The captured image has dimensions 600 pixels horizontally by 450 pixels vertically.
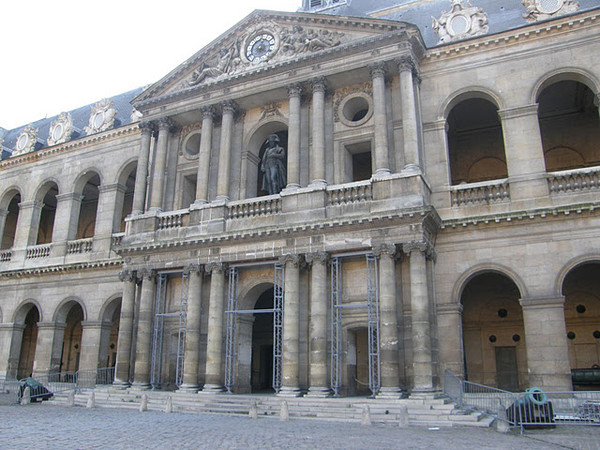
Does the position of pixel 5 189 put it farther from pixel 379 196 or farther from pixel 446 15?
pixel 446 15

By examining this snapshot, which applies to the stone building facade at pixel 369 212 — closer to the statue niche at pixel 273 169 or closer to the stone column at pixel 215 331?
the stone column at pixel 215 331

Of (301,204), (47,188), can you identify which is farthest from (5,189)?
(301,204)

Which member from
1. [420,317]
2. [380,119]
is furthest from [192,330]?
[380,119]

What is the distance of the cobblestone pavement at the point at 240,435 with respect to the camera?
38.4 feet

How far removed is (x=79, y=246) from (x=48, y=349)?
221 inches

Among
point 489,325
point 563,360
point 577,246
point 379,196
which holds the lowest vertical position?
point 563,360

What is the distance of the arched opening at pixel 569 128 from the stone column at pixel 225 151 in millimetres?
13550

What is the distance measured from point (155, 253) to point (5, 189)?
1667cm

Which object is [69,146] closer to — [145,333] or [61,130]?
[61,130]

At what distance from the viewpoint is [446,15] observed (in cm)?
2314

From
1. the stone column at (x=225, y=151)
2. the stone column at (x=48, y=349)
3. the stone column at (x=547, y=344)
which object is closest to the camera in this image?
the stone column at (x=547, y=344)

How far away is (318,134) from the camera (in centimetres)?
2195

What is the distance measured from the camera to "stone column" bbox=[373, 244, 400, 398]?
59.4 feet

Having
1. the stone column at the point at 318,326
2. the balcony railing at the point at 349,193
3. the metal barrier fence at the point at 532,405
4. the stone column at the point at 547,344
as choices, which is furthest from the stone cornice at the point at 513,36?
the metal barrier fence at the point at 532,405
